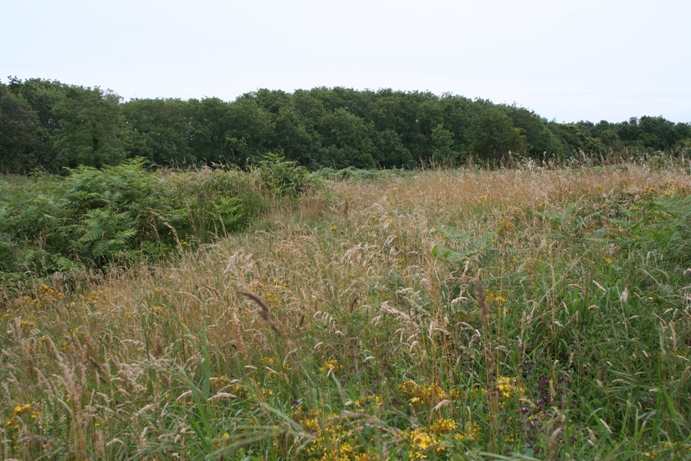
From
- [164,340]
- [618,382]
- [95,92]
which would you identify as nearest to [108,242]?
[164,340]

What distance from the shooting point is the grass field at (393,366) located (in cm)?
161

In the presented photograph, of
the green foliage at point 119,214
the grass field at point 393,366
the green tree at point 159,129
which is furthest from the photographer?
the green tree at point 159,129

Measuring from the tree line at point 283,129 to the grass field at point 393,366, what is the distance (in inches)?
993

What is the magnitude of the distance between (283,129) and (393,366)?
143ft

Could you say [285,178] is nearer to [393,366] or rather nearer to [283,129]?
[393,366]

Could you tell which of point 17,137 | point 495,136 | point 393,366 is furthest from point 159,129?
point 393,366

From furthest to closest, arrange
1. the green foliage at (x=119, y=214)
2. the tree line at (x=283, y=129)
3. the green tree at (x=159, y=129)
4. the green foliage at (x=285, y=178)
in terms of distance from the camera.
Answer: the green tree at (x=159, y=129)
the tree line at (x=283, y=129)
the green foliage at (x=285, y=178)
the green foliage at (x=119, y=214)

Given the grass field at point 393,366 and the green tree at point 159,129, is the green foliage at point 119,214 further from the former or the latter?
the green tree at point 159,129

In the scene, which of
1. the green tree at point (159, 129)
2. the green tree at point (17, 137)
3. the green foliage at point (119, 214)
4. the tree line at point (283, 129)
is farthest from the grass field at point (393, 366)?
the green tree at point (17, 137)

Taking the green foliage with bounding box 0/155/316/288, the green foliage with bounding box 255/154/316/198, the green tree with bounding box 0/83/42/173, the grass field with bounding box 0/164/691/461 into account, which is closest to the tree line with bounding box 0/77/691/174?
the green tree with bounding box 0/83/42/173

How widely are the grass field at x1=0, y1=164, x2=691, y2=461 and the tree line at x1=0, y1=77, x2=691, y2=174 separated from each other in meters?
25.2

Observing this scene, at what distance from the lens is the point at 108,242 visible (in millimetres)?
6578

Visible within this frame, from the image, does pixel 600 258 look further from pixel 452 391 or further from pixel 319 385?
pixel 319 385

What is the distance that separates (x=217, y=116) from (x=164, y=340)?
1666 inches
